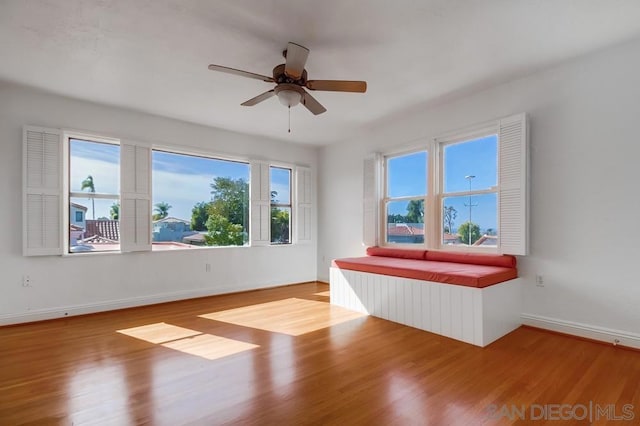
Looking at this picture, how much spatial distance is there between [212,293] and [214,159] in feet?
7.26

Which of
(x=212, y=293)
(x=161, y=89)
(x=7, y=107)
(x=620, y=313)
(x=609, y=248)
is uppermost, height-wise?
(x=161, y=89)

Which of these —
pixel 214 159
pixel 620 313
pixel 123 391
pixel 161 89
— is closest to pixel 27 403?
pixel 123 391

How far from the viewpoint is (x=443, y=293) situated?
3195 millimetres

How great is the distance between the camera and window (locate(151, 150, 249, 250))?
4.71 m

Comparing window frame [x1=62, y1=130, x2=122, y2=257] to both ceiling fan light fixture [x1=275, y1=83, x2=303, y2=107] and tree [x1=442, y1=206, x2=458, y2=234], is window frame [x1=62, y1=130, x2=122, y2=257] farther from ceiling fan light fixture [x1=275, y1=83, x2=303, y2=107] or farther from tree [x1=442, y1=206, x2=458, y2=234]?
tree [x1=442, y1=206, x2=458, y2=234]

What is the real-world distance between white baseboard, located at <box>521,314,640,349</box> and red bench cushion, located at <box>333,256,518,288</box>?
0.50m

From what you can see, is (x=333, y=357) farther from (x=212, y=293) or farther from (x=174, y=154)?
(x=174, y=154)

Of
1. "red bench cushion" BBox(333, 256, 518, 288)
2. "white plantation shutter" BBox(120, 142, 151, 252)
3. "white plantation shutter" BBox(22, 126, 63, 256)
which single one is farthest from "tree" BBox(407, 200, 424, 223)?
"white plantation shutter" BBox(22, 126, 63, 256)

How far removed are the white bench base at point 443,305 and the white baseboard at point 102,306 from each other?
2410 millimetres

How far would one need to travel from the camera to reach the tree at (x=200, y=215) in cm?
499

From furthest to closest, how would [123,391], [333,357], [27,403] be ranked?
[333,357] → [123,391] → [27,403]

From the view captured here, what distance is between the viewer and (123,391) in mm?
2113

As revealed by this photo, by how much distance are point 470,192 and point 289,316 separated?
2.80m

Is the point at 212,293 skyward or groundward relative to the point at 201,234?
groundward
